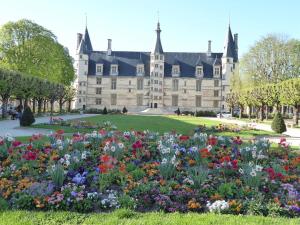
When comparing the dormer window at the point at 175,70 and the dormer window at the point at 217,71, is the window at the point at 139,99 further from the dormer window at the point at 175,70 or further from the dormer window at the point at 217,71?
the dormer window at the point at 217,71

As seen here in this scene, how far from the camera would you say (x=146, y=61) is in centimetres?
7006

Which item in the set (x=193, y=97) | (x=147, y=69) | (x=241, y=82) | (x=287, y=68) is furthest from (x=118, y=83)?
(x=287, y=68)

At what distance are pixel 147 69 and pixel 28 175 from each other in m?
63.2

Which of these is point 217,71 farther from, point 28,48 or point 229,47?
point 28,48

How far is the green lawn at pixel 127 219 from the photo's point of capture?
15.5ft

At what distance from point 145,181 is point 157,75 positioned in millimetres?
62762

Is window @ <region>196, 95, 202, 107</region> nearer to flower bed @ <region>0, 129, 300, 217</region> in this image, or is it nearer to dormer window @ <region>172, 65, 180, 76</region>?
dormer window @ <region>172, 65, 180, 76</region>

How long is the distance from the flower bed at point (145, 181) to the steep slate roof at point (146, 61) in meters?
61.4

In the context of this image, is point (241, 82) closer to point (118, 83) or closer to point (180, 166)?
point (118, 83)

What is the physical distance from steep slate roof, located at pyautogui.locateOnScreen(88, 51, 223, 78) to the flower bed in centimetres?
6136

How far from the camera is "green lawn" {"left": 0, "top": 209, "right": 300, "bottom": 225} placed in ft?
15.5

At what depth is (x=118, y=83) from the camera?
69438 mm

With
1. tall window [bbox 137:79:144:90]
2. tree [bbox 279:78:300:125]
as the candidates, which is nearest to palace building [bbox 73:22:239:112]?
tall window [bbox 137:79:144:90]

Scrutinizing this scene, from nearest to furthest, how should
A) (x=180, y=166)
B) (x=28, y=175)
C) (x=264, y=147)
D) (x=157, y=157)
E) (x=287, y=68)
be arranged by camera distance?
(x=28, y=175) < (x=180, y=166) < (x=157, y=157) < (x=264, y=147) < (x=287, y=68)
